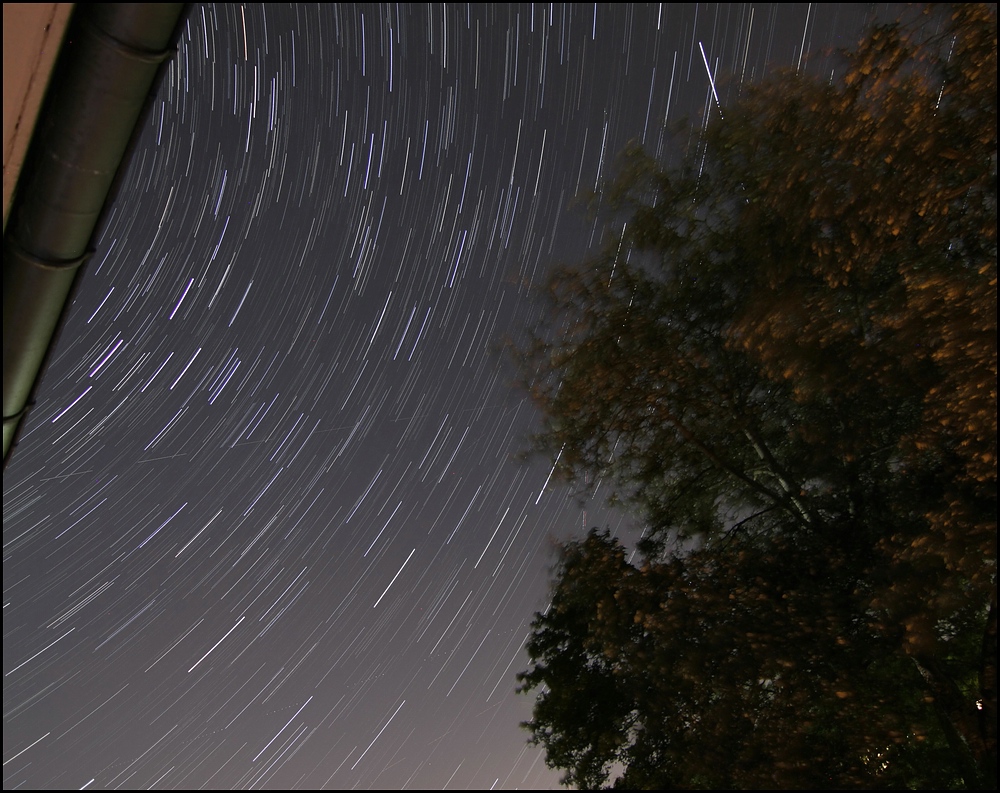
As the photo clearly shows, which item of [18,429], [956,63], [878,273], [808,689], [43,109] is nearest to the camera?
[43,109]

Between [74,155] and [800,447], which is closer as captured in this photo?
[74,155]

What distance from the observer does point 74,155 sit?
1.98 m

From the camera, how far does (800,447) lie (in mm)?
9008

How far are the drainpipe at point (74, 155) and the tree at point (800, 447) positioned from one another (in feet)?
18.9

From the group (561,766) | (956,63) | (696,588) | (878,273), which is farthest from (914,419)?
(561,766)

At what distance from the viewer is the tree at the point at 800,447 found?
6070mm

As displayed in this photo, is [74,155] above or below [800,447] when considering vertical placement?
below

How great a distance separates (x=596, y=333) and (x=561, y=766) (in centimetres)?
576

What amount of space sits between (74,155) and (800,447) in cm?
866

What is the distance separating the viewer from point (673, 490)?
32.8 feet

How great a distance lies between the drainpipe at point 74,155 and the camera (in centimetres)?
188

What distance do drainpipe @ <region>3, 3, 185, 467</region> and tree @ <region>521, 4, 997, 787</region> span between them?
18.9 feet

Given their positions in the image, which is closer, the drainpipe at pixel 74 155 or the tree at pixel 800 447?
the drainpipe at pixel 74 155

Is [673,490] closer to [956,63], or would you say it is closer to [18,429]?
[956,63]
